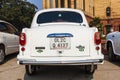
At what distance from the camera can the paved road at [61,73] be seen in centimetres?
918

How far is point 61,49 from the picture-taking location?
26.6 ft

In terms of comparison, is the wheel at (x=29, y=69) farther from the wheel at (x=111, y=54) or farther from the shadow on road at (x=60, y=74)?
the wheel at (x=111, y=54)

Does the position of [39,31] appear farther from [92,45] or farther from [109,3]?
[109,3]

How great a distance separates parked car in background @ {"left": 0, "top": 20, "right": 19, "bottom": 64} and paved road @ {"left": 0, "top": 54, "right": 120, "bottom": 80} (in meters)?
0.92

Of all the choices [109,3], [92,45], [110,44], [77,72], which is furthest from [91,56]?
[109,3]

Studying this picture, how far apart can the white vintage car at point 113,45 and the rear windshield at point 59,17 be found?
2.33m

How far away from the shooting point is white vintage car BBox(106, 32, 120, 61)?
1165cm

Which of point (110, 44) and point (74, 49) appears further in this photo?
point (110, 44)

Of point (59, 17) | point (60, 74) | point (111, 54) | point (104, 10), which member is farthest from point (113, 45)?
point (104, 10)

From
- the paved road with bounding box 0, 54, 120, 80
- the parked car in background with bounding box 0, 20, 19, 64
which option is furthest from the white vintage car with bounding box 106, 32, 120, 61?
the parked car in background with bounding box 0, 20, 19, 64

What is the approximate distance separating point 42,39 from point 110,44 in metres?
5.31

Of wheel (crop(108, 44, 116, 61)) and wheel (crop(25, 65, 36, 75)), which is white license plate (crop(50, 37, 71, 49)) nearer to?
wheel (crop(25, 65, 36, 75))

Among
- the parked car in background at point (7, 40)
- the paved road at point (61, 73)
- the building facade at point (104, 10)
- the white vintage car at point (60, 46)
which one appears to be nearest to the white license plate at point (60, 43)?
the white vintage car at point (60, 46)

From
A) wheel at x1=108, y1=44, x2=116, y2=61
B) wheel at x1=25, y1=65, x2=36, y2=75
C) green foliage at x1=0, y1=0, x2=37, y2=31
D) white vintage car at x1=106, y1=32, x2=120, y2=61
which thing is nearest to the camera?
wheel at x1=25, y1=65, x2=36, y2=75
